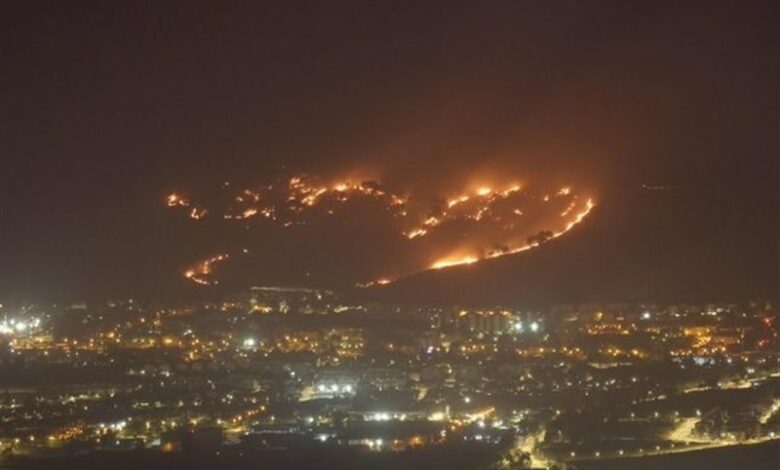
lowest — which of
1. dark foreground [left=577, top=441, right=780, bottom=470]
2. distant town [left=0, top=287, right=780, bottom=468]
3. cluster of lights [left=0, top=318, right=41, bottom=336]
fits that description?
dark foreground [left=577, top=441, right=780, bottom=470]

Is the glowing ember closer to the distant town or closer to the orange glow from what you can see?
the orange glow

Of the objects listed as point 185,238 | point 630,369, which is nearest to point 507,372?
point 630,369

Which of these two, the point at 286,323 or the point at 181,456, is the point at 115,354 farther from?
the point at 181,456

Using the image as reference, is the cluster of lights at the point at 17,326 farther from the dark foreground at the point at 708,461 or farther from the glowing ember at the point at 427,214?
the dark foreground at the point at 708,461

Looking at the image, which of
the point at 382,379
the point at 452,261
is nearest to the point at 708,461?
the point at 382,379

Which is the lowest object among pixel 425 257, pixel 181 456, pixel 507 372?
pixel 181 456

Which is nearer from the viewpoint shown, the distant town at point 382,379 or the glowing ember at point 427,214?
the distant town at point 382,379

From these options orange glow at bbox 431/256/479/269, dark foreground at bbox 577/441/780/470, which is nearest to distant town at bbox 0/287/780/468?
dark foreground at bbox 577/441/780/470

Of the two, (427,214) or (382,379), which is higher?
(427,214)

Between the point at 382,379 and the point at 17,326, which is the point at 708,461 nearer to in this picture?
the point at 382,379

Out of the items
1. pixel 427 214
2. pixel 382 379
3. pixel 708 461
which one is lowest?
pixel 708 461

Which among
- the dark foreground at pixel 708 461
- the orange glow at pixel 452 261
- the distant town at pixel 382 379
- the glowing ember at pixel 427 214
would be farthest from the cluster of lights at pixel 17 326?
the dark foreground at pixel 708 461
